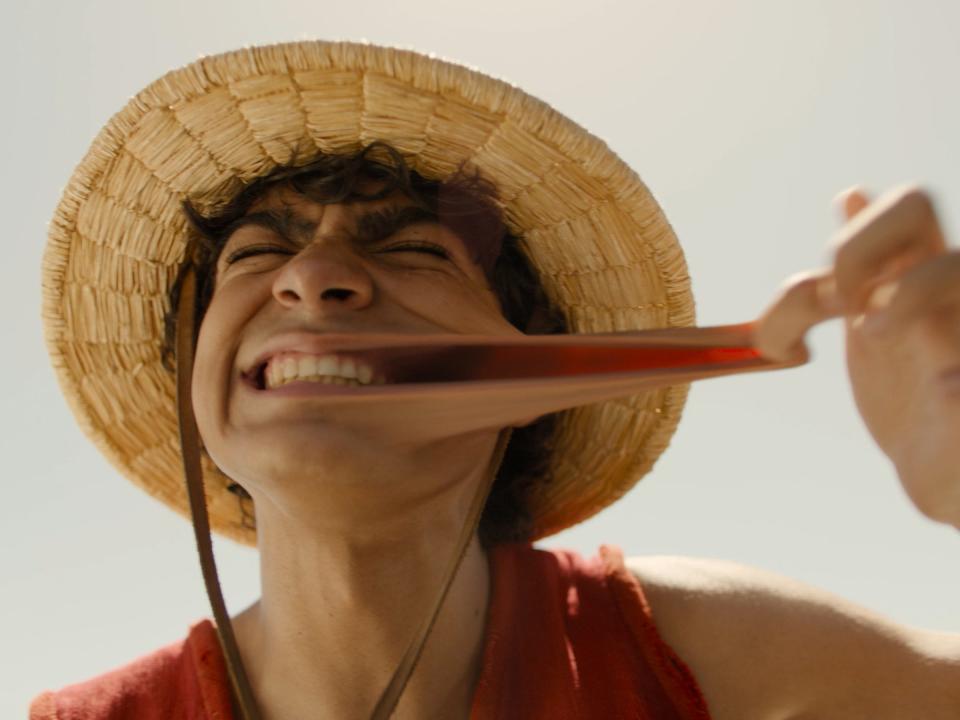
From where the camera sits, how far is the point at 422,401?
1494mm

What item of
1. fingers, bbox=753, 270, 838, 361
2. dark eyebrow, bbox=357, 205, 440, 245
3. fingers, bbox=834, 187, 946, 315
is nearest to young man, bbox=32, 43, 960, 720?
dark eyebrow, bbox=357, 205, 440, 245

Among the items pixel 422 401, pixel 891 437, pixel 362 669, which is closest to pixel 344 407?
pixel 422 401

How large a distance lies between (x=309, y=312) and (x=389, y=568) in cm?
56

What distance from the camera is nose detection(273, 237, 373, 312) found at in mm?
1806

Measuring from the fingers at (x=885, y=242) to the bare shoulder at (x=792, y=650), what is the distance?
4.24ft

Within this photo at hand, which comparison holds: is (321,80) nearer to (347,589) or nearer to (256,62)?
(256,62)

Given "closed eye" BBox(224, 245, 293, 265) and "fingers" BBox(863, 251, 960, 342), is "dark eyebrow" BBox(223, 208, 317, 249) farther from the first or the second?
"fingers" BBox(863, 251, 960, 342)

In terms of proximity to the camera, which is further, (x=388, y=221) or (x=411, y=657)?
(x=388, y=221)

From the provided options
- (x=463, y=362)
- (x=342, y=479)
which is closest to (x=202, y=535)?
(x=342, y=479)

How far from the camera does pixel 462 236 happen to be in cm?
215

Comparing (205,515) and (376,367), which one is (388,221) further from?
(205,515)

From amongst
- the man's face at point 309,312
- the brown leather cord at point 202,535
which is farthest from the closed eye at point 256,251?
the brown leather cord at point 202,535

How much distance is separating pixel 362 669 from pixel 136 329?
1.02 m

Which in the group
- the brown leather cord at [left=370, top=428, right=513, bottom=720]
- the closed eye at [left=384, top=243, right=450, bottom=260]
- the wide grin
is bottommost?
the brown leather cord at [left=370, top=428, right=513, bottom=720]
